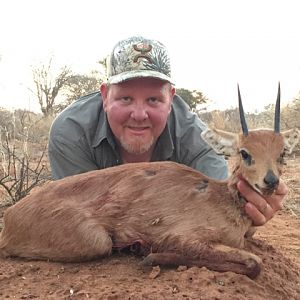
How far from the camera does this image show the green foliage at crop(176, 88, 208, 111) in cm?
2631

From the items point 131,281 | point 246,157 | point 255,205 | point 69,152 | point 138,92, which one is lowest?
point 131,281

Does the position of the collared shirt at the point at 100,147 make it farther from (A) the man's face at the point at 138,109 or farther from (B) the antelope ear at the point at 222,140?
(B) the antelope ear at the point at 222,140

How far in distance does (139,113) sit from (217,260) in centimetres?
216

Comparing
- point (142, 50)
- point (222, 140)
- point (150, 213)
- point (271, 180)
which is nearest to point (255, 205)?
point (271, 180)

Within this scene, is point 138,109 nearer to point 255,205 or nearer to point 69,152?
point 69,152

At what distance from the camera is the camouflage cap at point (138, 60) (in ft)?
18.4

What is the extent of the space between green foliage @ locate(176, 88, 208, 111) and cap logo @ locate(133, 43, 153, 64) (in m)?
20.5

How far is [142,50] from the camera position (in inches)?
228

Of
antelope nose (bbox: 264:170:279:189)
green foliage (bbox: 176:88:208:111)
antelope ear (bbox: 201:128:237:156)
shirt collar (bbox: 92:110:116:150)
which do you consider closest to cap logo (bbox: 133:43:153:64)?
shirt collar (bbox: 92:110:116:150)

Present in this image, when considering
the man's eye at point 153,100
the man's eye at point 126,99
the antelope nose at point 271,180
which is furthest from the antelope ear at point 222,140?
the man's eye at point 126,99

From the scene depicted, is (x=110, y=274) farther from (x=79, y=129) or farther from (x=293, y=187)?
(x=293, y=187)

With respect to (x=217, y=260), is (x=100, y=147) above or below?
above

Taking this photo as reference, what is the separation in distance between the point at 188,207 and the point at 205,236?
338mm

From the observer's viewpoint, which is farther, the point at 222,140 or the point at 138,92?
the point at 138,92
